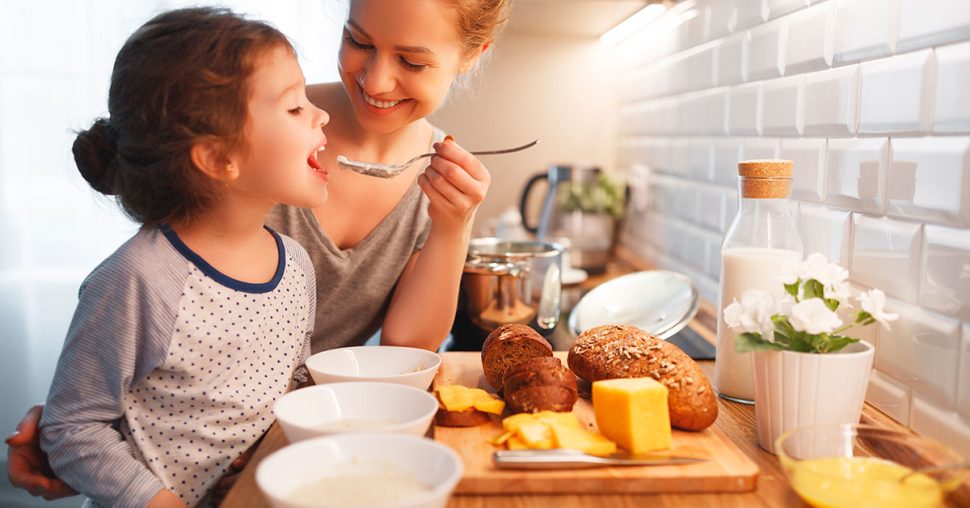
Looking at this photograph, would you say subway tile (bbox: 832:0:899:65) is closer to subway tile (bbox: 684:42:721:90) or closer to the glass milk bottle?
the glass milk bottle

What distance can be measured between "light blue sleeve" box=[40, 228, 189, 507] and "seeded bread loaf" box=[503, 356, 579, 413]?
0.39 m

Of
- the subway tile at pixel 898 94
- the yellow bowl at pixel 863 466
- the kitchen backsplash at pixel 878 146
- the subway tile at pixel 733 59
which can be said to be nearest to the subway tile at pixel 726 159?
the kitchen backsplash at pixel 878 146

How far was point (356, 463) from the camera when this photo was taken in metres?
0.65

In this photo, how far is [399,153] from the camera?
1417 mm

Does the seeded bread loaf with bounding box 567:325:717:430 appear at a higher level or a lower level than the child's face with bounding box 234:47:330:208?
lower

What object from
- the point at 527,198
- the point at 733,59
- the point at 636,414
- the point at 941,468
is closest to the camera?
the point at 941,468

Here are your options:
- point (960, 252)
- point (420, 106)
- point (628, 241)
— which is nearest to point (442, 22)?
point (420, 106)

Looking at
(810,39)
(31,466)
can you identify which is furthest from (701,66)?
(31,466)

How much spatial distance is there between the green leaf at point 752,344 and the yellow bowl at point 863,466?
0.09m

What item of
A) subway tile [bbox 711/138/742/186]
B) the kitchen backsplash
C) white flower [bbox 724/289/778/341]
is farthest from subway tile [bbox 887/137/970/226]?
subway tile [bbox 711/138/742/186]

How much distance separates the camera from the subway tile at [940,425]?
0.80m

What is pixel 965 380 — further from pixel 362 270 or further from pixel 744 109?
pixel 362 270

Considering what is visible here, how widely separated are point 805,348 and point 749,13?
825 millimetres

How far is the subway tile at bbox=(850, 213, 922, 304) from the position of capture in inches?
34.7
